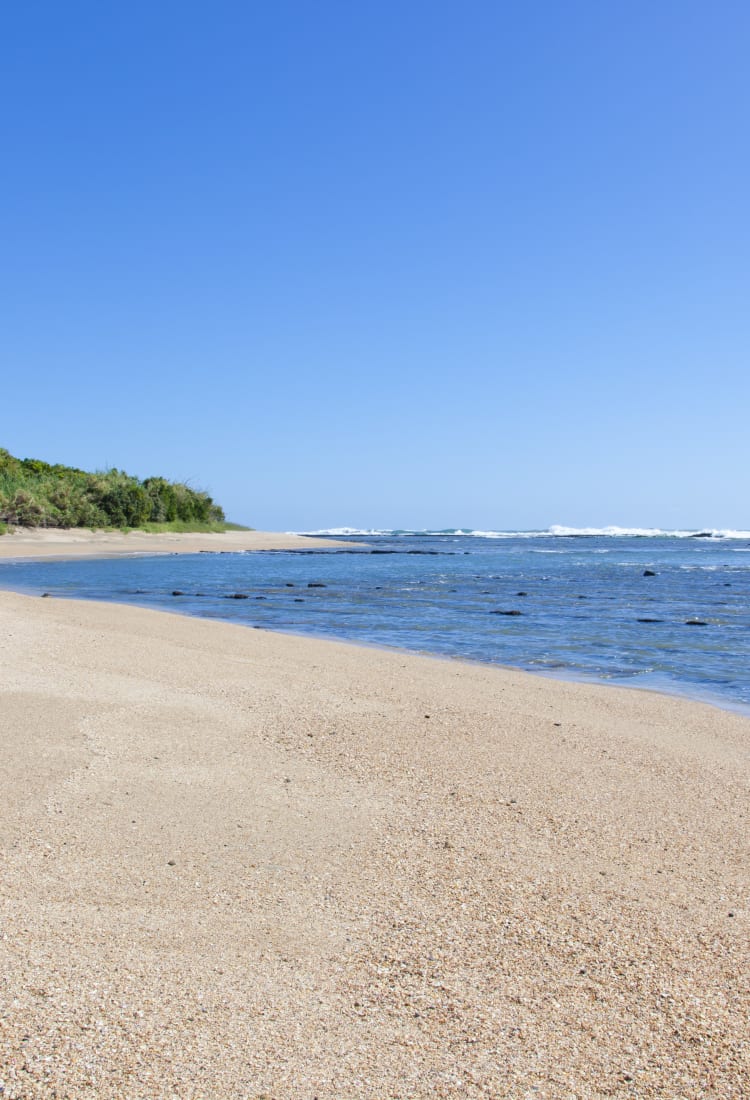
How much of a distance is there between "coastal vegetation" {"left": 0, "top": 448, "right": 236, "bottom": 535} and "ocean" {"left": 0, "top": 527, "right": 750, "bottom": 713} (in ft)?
63.8

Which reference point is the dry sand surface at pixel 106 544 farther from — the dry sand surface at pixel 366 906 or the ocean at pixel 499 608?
the dry sand surface at pixel 366 906

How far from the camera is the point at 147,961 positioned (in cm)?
386

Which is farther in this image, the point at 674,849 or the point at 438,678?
the point at 438,678

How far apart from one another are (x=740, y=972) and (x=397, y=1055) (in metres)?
1.81

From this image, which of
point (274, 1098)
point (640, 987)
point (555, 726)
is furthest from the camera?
point (555, 726)

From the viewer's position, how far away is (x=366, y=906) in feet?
14.8

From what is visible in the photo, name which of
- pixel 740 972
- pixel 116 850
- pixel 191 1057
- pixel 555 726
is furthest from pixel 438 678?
pixel 191 1057

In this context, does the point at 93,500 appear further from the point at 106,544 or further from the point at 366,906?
the point at 366,906

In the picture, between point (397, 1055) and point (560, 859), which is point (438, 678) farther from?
point (397, 1055)

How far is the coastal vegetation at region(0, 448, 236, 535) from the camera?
62312 mm

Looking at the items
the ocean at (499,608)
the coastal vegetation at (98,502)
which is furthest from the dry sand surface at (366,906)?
the coastal vegetation at (98,502)

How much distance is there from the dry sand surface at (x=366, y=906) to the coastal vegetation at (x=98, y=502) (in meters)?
58.0

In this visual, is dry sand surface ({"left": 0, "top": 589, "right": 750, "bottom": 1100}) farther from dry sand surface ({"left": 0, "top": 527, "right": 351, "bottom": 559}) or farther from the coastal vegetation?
the coastal vegetation

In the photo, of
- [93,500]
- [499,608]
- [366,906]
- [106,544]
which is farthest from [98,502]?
[366,906]
